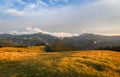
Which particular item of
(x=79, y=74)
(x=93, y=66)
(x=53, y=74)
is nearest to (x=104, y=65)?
(x=93, y=66)

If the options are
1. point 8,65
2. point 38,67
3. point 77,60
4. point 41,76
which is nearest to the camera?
point 41,76

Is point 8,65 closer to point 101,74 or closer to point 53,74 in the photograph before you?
point 53,74

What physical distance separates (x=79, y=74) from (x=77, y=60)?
11487 mm

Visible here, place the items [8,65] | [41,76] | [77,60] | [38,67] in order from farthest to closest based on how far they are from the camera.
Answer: [77,60], [8,65], [38,67], [41,76]

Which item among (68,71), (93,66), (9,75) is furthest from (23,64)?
(93,66)

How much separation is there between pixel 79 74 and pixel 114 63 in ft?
46.8

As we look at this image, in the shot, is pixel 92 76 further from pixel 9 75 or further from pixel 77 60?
pixel 9 75

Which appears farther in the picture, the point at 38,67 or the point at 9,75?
the point at 38,67

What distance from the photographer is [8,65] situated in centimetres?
5138

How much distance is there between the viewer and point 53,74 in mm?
43250

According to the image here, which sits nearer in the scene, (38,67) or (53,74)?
(53,74)

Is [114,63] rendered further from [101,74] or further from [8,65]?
[8,65]

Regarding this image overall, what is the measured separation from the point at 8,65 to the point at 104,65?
23.7 meters

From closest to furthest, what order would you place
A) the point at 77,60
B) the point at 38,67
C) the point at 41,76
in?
the point at 41,76 → the point at 38,67 → the point at 77,60
